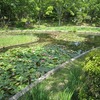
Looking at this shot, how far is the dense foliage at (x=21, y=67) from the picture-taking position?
715 cm

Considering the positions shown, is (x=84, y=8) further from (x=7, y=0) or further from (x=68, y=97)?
(x=68, y=97)

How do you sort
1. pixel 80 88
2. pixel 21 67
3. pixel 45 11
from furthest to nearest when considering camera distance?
1. pixel 45 11
2. pixel 21 67
3. pixel 80 88

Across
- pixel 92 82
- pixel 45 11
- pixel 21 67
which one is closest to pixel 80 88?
pixel 92 82

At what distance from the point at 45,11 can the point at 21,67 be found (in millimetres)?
30571

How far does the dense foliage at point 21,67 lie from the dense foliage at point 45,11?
2106 cm

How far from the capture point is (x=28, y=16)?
3534 centimetres

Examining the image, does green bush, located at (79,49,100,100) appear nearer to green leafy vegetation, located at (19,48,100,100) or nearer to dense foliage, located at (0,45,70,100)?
green leafy vegetation, located at (19,48,100,100)

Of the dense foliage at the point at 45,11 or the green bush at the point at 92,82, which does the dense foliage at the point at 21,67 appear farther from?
the dense foliage at the point at 45,11

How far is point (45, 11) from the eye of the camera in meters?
38.7

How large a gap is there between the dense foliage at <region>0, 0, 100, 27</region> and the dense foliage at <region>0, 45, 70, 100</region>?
21.1 meters

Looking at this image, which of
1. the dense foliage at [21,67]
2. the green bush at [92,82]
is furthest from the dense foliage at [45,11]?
the green bush at [92,82]

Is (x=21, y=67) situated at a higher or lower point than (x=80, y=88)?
lower

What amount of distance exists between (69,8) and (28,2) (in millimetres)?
10403

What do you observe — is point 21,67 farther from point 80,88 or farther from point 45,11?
point 45,11
